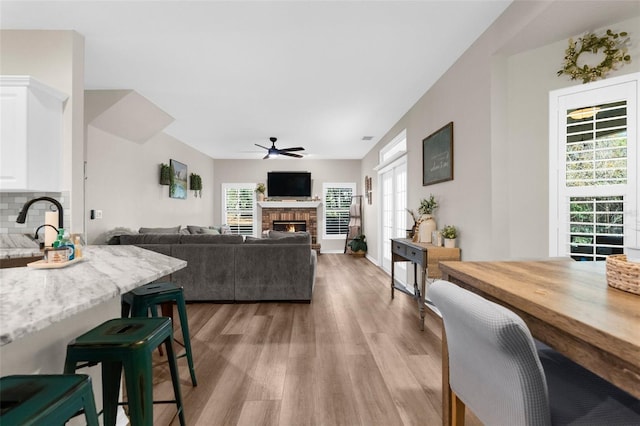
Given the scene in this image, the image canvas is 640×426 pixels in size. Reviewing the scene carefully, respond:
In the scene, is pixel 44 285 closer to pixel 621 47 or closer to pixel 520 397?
pixel 520 397

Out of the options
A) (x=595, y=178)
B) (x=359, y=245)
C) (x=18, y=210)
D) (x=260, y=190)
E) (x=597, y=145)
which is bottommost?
(x=359, y=245)

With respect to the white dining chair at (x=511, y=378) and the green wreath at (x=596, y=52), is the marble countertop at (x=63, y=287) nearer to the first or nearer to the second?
the white dining chair at (x=511, y=378)

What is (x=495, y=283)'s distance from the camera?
119 centimetres

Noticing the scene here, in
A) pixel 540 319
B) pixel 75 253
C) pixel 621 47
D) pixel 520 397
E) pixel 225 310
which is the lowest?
pixel 225 310

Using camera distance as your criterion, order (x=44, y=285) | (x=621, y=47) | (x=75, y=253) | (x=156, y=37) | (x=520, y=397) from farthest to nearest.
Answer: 1. (x=156, y=37)
2. (x=621, y=47)
3. (x=75, y=253)
4. (x=44, y=285)
5. (x=520, y=397)

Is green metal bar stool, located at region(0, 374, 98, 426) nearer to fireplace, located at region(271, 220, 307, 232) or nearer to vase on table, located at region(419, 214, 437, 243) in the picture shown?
vase on table, located at region(419, 214, 437, 243)

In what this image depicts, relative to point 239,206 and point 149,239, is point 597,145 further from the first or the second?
point 239,206

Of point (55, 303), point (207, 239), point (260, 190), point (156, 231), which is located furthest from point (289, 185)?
point (55, 303)

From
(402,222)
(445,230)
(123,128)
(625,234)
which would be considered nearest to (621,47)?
(625,234)

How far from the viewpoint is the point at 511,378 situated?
2.81 feet

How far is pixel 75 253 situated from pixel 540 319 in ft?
6.92

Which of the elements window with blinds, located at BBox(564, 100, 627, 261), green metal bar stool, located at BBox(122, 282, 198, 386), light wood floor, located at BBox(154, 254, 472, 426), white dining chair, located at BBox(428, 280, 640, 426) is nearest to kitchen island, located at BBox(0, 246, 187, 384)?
green metal bar stool, located at BBox(122, 282, 198, 386)

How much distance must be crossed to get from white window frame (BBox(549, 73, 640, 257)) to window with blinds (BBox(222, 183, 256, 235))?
7.13 m

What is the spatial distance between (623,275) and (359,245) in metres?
6.74
